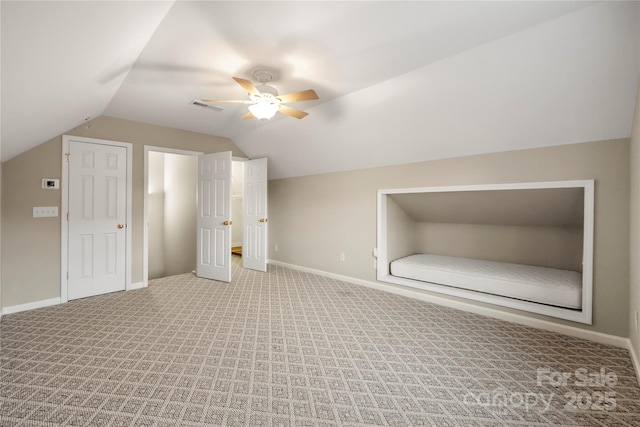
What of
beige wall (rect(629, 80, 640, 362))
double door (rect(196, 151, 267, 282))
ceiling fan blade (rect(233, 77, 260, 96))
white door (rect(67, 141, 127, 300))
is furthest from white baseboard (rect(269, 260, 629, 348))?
white door (rect(67, 141, 127, 300))

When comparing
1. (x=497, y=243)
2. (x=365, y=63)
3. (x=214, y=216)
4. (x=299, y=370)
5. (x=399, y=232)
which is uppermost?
(x=365, y=63)

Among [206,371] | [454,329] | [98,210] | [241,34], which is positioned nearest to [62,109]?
[98,210]

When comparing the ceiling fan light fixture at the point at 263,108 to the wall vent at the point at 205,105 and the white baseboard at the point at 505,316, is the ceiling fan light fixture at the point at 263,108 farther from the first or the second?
the white baseboard at the point at 505,316

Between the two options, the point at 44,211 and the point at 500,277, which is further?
the point at 44,211

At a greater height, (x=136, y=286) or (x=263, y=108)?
(x=263, y=108)

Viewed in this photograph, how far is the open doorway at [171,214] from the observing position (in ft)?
20.2

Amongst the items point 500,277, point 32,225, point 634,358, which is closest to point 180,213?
point 32,225

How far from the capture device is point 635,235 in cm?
215

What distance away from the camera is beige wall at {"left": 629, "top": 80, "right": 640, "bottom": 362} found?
6.66 feet

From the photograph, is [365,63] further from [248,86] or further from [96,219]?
[96,219]

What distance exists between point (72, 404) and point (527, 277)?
424cm

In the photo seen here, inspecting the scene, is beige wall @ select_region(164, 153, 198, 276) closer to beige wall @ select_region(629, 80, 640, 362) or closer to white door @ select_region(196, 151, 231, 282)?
white door @ select_region(196, 151, 231, 282)

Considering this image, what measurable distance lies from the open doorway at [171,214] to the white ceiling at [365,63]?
270 centimetres

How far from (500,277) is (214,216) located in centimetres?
424
